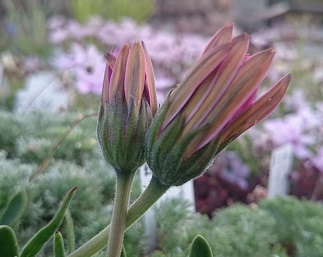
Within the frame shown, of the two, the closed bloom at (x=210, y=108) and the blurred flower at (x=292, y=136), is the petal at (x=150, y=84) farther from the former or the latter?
the blurred flower at (x=292, y=136)

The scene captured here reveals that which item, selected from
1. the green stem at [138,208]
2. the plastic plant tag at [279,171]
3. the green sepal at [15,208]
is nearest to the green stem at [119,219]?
the green stem at [138,208]

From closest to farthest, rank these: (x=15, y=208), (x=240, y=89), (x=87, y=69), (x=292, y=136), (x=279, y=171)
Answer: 1. (x=240, y=89)
2. (x=15, y=208)
3. (x=279, y=171)
4. (x=292, y=136)
5. (x=87, y=69)

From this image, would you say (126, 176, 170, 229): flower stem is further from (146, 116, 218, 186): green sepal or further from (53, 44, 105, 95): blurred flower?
(53, 44, 105, 95): blurred flower

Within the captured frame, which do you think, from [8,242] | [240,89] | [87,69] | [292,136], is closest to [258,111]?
[240,89]

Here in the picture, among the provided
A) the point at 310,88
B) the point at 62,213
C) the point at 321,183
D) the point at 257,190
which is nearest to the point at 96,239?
the point at 62,213

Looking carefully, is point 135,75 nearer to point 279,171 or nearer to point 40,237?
point 40,237

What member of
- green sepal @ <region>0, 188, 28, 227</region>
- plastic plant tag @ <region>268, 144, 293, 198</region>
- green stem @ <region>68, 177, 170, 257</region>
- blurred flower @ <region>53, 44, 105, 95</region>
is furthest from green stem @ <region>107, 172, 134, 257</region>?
blurred flower @ <region>53, 44, 105, 95</region>
